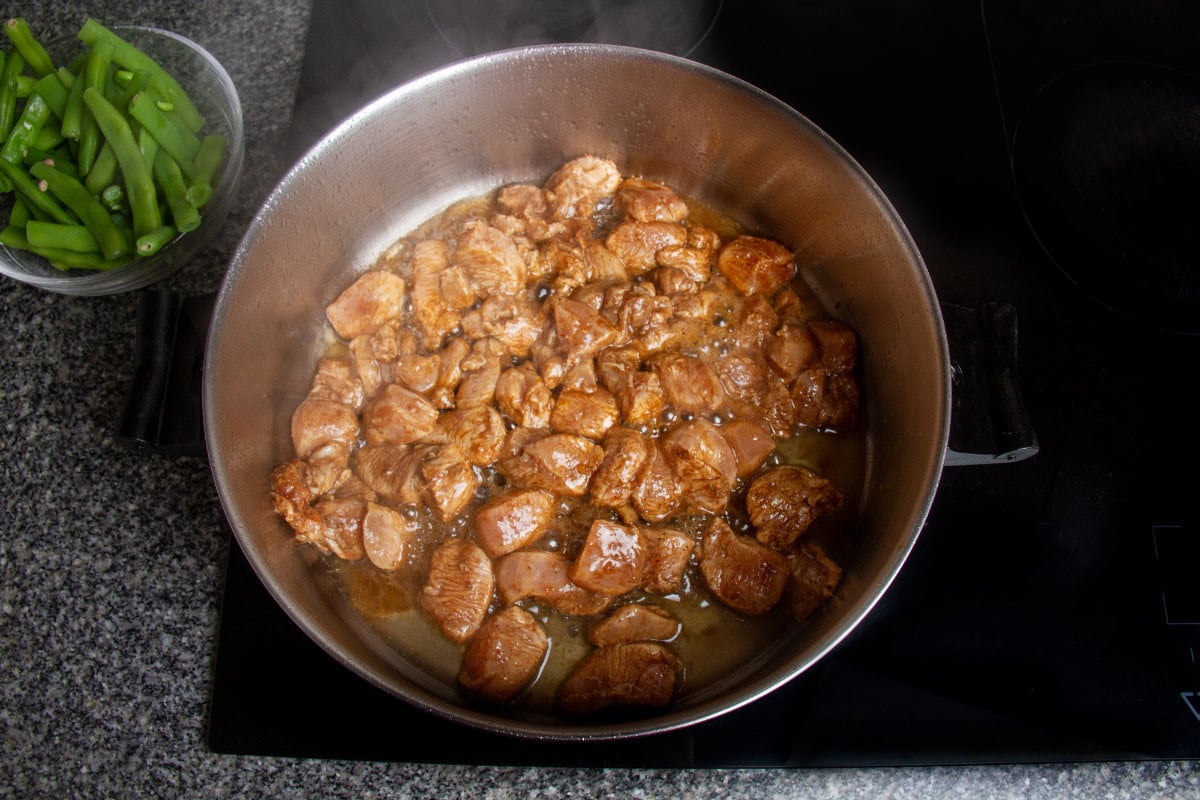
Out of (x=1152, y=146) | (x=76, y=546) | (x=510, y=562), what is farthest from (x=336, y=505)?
(x=1152, y=146)

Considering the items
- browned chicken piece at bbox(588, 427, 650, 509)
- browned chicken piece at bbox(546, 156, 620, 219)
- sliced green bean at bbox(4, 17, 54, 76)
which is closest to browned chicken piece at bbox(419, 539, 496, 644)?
browned chicken piece at bbox(588, 427, 650, 509)

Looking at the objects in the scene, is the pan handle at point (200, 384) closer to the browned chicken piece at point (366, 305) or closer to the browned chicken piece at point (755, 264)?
the browned chicken piece at point (366, 305)

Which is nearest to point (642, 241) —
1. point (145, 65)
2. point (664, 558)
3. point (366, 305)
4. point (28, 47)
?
point (366, 305)

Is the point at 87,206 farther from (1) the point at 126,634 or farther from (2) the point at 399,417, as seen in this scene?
(1) the point at 126,634

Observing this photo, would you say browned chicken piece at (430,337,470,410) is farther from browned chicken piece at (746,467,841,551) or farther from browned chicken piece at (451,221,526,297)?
browned chicken piece at (746,467,841,551)

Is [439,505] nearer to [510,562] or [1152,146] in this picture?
[510,562]

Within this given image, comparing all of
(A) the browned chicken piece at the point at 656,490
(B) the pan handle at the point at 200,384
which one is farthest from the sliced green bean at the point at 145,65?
(A) the browned chicken piece at the point at 656,490
